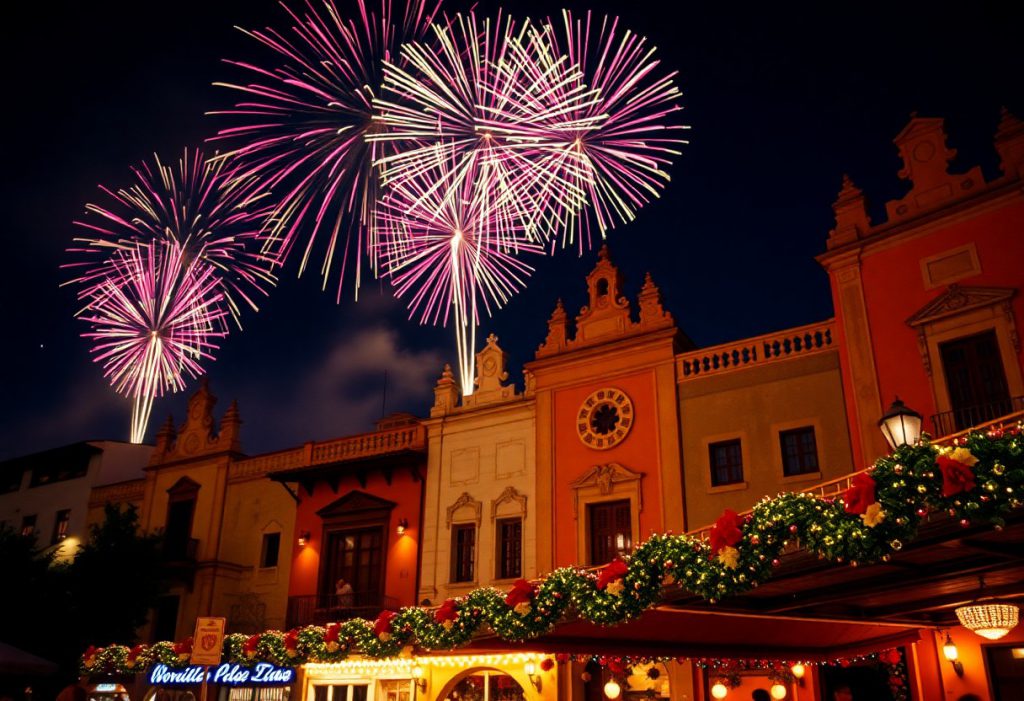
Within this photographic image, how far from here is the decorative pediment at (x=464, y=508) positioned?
21.5m

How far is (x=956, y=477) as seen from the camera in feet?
21.9

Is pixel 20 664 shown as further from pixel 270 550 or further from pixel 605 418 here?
pixel 605 418

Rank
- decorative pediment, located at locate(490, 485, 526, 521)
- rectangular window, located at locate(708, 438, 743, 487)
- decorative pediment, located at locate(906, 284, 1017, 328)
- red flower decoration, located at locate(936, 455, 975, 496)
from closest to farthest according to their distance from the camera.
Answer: red flower decoration, located at locate(936, 455, 975, 496)
decorative pediment, located at locate(906, 284, 1017, 328)
rectangular window, located at locate(708, 438, 743, 487)
decorative pediment, located at locate(490, 485, 526, 521)

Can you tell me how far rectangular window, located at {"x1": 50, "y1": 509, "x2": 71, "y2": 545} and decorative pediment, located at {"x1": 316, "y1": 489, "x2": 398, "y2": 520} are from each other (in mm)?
13183

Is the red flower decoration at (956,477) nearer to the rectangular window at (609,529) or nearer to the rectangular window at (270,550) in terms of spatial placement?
the rectangular window at (609,529)

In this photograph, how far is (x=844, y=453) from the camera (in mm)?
16578

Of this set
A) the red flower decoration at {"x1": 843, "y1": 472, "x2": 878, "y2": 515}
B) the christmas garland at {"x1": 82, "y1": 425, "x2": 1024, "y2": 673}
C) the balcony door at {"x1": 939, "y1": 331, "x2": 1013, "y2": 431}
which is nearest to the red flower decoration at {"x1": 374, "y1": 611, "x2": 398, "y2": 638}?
the christmas garland at {"x1": 82, "y1": 425, "x2": 1024, "y2": 673}

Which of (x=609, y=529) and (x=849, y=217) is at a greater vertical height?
(x=849, y=217)

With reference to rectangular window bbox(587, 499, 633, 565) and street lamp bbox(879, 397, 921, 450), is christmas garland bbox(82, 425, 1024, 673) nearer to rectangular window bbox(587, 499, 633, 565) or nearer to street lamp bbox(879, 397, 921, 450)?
street lamp bbox(879, 397, 921, 450)

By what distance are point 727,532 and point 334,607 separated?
1673cm

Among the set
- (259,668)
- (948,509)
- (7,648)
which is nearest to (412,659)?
(259,668)

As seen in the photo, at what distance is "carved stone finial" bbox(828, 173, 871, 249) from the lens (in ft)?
57.5

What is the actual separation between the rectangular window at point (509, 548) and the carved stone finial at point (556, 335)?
174 inches

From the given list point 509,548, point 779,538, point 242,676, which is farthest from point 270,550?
point 779,538
